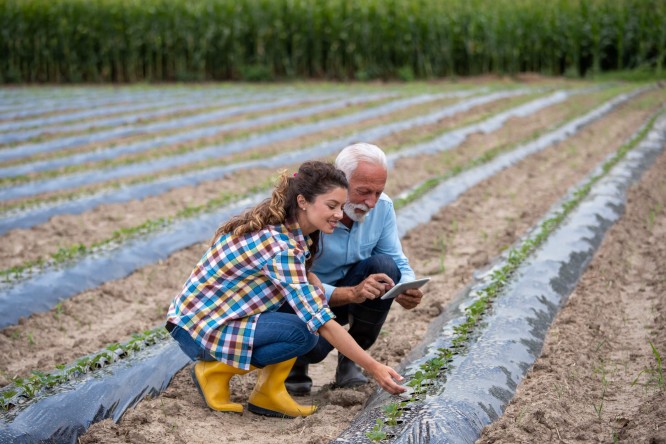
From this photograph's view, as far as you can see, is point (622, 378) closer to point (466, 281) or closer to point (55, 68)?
point (466, 281)

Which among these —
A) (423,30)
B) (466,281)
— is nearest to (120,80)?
(423,30)

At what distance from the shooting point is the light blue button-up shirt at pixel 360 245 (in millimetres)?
4055

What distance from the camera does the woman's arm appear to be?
3.44 meters

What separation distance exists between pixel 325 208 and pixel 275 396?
0.96 metres

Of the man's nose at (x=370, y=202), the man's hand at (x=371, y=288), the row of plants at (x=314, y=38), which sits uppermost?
the row of plants at (x=314, y=38)

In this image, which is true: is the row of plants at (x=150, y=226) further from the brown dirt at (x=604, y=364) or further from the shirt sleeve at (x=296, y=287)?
the shirt sleeve at (x=296, y=287)

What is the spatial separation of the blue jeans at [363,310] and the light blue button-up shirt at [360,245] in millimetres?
52

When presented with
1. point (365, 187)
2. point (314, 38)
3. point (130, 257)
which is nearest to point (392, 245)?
point (365, 187)

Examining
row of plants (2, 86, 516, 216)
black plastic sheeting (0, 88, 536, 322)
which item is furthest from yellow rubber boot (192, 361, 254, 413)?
row of plants (2, 86, 516, 216)

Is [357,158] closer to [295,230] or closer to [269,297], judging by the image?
[295,230]

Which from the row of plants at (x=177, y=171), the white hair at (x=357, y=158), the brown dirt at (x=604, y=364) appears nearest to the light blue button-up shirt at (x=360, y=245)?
the white hair at (x=357, y=158)

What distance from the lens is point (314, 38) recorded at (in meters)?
24.5

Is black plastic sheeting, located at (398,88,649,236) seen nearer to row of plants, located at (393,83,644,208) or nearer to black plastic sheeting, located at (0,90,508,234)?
row of plants, located at (393,83,644,208)

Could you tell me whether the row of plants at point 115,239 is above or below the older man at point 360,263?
below
